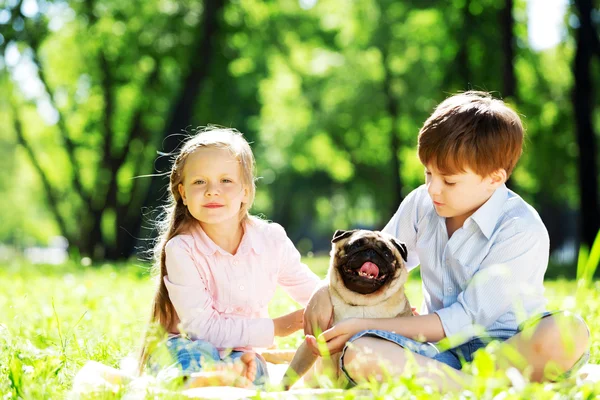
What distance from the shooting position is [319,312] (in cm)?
374

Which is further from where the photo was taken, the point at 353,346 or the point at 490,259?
the point at 490,259

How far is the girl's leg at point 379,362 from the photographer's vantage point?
3.32m

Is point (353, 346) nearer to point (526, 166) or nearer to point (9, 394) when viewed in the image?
point (9, 394)

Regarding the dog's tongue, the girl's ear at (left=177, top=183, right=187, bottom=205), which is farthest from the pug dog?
the girl's ear at (left=177, top=183, right=187, bottom=205)

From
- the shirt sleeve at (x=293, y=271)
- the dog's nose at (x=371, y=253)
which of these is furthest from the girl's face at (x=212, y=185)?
the dog's nose at (x=371, y=253)

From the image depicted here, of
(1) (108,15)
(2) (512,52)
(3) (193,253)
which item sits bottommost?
(3) (193,253)

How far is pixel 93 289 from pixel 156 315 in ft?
12.9

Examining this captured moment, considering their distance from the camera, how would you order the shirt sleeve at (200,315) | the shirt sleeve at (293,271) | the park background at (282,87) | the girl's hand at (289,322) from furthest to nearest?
1. the park background at (282,87)
2. the shirt sleeve at (293,271)
3. the girl's hand at (289,322)
4. the shirt sleeve at (200,315)

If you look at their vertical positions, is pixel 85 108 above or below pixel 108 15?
below

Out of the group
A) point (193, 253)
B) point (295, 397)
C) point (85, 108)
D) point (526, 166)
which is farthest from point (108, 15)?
point (295, 397)

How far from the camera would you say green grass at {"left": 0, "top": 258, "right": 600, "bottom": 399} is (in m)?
2.85

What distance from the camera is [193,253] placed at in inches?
162

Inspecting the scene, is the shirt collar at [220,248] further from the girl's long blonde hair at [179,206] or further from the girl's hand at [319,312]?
the girl's hand at [319,312]

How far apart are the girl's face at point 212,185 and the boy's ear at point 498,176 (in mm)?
1371
